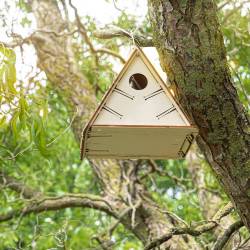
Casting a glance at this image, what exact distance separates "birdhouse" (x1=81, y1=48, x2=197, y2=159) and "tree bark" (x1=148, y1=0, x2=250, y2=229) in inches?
2.3

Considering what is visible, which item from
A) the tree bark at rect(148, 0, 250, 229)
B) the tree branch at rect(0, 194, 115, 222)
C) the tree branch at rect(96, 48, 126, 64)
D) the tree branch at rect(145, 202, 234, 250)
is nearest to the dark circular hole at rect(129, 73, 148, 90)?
the tree bark at rect(148, 0, 250, 229)

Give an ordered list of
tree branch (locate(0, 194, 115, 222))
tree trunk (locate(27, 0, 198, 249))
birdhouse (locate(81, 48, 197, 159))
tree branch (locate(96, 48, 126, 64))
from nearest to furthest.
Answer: birdhouse (locate(81, 48, 197, 159)), tree trunk (locate(27, 0, 198, 249)), tree branch (locate(0, 194, 115, 222)), tree branch (locate(96, 48, 126, 64))

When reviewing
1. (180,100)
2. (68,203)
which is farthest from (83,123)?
(180,100)

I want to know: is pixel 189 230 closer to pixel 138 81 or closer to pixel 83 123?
pixel 138 81

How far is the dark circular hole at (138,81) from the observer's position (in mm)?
1645

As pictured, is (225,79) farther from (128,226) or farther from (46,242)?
(46,242)

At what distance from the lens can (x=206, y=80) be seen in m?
1.37

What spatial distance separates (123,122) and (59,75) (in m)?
1.89

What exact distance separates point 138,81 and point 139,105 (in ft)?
0.55

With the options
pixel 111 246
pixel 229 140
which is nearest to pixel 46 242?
pixel 111 246

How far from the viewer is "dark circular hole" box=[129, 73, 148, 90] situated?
1.65 meters

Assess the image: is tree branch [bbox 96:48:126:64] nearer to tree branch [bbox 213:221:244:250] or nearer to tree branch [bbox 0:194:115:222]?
tree branch [bbox 0:194:115:222]

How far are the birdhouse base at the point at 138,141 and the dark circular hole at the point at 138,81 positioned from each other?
17cm

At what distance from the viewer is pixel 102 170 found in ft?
10.1
